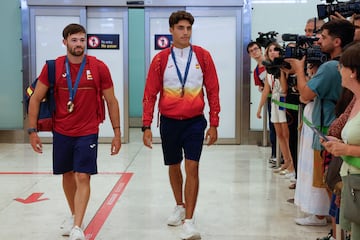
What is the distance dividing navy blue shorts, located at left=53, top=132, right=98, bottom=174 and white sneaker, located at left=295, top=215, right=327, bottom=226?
70.1 inches

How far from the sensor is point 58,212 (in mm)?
4840

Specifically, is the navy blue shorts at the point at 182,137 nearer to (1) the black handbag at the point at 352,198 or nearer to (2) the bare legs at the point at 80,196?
(2) the bare legs at the point at 80,196

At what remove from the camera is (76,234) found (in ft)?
12.8

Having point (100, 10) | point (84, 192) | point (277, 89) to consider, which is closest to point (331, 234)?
point (84, 192)

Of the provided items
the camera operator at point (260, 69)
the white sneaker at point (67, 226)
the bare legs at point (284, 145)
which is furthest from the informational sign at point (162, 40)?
the white sneaker at point (67, 226)

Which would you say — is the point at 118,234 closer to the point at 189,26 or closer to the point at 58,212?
the point at 58,212

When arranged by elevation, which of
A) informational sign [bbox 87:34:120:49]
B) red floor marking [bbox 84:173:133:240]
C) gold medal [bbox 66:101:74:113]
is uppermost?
informational sign [bbox 87:34:120:49]

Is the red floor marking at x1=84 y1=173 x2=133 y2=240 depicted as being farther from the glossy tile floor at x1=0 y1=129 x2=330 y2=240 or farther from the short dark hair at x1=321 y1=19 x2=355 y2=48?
the short dark hair at x1=321 y1=19 x2=355 y2=48

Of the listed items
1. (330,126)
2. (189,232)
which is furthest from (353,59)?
(189,232)

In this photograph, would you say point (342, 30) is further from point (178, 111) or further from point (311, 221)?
point (311, 221)

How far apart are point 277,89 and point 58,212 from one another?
2.98 m

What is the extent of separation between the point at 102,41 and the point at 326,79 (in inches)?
227

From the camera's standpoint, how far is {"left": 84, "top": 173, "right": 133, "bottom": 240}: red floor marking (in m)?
4.30

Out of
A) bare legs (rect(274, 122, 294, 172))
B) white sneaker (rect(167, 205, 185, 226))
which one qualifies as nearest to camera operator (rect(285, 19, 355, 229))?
white sneaker (rect(167, 205, 185, 226))
